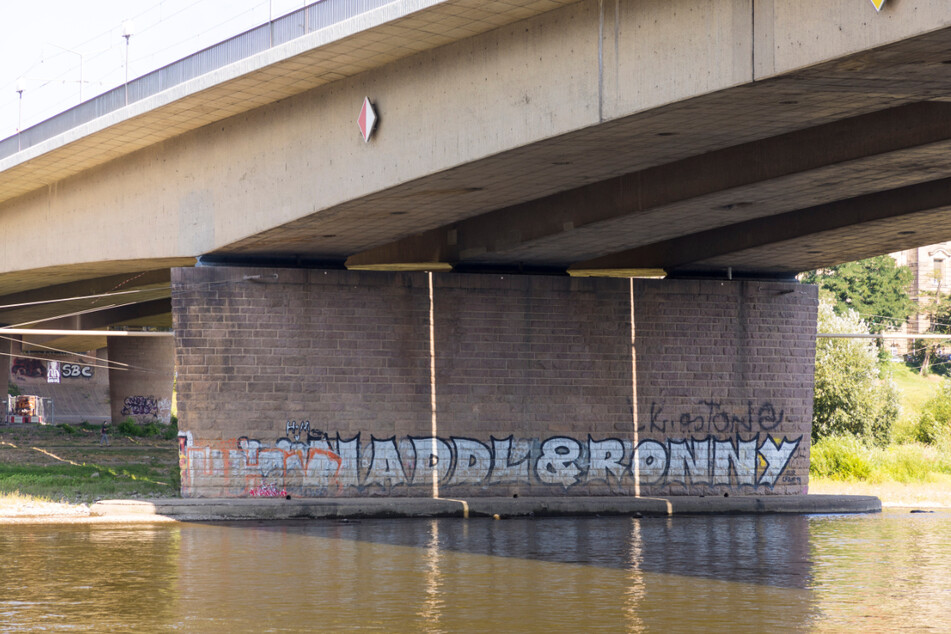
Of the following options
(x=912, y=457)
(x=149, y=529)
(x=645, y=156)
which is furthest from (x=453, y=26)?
(x=912, y=457)

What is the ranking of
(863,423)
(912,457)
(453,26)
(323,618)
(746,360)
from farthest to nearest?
(863,423) < (912,457) < (746,360) < (453,26) < (323,618)

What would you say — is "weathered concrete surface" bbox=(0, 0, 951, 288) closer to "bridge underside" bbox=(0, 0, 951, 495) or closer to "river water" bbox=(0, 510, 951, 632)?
"bridge underside" bbox=(0, 0, 951, 495)

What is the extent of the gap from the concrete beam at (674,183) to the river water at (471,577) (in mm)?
5562

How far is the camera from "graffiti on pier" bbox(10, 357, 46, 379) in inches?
3735

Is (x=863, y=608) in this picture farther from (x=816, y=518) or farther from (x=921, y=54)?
(x=816, y=518)

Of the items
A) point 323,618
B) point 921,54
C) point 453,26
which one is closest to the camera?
point 323,618

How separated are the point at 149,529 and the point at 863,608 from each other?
12067 millimetres

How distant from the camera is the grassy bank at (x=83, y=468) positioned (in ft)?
76.0

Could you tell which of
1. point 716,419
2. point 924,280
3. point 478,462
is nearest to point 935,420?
point 716,419

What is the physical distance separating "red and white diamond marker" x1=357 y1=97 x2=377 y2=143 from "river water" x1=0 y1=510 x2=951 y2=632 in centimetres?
637

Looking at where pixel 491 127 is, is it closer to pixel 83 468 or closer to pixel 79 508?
pixel 79 508

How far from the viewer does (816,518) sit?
73.5ft

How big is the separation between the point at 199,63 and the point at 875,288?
88.7 meters

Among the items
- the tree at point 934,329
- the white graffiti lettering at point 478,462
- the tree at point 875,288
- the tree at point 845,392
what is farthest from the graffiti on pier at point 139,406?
the tree at point 934,329
